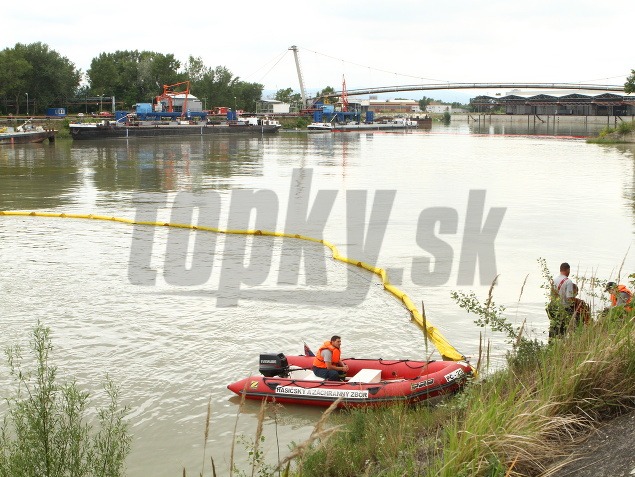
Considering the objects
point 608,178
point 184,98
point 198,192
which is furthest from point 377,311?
point 184,98

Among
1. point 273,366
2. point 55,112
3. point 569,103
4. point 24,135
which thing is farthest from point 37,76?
point 273,366

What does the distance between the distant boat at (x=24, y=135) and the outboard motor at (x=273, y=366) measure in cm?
7390

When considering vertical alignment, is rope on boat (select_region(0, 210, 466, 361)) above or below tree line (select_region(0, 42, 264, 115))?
below

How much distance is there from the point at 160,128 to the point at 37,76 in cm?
2617

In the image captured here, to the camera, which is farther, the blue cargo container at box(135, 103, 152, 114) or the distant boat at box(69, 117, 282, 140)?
the blue cargo container at box(135, 103, 152, 114)

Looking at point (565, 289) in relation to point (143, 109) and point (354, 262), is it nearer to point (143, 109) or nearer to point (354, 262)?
point (354, 262)

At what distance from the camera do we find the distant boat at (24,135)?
7956cm

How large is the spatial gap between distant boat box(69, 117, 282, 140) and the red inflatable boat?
8464cm

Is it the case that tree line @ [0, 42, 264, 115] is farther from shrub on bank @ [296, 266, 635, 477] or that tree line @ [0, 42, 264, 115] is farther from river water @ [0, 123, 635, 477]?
shrub on bank @ [296, 266, 635, 477]

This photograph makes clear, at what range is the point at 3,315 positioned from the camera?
55.4ft

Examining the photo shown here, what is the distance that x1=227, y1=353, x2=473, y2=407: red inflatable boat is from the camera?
11141 millimetres

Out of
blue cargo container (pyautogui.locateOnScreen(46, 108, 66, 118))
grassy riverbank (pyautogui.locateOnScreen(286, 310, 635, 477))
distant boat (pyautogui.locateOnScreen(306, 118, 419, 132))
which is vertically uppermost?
blue cargo container (pyautogui.locateOnScreen(46, 108, 66, 118))

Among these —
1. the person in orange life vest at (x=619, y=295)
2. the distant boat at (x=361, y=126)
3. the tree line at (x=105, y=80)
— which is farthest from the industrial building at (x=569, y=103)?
the person in orange life vest at (x=619, y=295)

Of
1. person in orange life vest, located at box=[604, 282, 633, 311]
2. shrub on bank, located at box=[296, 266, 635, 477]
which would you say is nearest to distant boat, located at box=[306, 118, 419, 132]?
person in orange life vest, located at box=[604, 282, 633, 311]
